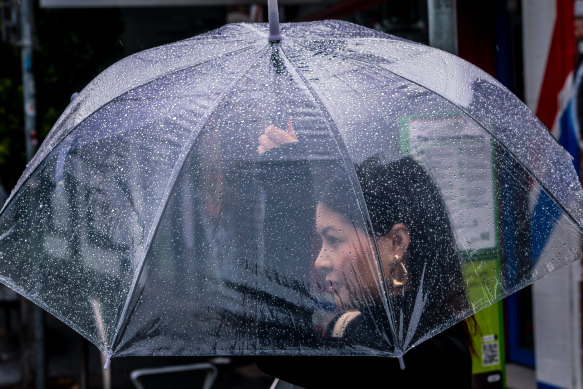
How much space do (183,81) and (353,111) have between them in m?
0.52

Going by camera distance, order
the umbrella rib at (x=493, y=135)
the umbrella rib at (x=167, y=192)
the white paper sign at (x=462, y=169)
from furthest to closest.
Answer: the umbrella rib at (x=493, y=135) → the white paper sign at (x=462, y=169) → the umbrella rib at (x=167, y=192)

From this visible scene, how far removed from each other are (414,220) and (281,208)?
1.23 ft

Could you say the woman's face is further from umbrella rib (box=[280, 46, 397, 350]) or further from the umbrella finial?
the umbrella finial

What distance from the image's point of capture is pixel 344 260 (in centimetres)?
199

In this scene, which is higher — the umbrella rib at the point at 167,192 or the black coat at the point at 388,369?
the umbrella rib at the point at 167,192

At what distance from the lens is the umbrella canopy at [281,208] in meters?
1.96

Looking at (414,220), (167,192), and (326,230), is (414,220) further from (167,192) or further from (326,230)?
(167,192)

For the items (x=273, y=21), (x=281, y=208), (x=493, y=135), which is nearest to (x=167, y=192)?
(x=281, y=208)

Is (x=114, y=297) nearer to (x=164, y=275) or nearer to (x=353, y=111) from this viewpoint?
(x=164, y=275)

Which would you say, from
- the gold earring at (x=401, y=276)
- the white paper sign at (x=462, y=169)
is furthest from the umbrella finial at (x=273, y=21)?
the gold earring at (x=401, y=276)

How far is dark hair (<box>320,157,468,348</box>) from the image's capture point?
200cm

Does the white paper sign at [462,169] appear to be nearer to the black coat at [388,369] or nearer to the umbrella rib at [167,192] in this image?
the black coat at [388,369]

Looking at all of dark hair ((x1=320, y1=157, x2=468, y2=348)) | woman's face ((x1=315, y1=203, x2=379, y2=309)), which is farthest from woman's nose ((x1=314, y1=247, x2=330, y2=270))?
dark hair ((x1=320, y1=157, x2=468, y2=348))

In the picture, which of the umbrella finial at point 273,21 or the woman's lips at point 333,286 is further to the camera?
the umbrella finial at point 273,21
